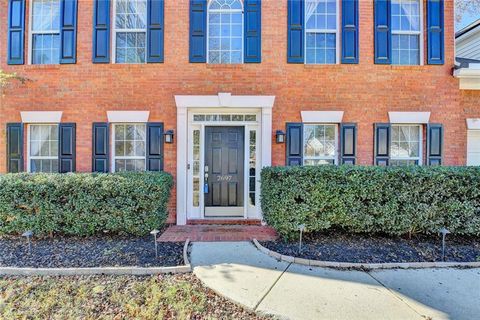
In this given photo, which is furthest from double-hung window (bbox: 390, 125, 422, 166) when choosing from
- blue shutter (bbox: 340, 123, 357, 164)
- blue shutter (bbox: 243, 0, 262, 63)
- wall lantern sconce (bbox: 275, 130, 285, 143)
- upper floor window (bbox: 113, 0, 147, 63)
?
upper floor window (bbox: 113, 0, 147, 63)

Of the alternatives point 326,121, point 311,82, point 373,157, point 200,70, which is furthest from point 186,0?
point 373,157

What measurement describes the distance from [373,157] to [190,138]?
422cm

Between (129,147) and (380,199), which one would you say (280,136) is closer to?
(380,199)

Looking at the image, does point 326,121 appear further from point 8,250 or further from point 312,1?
point 8,250

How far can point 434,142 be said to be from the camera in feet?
19.8

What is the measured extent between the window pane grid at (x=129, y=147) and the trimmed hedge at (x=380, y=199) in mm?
3376

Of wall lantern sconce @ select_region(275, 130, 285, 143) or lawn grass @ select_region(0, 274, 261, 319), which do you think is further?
wall lantern sconce @ select_region(275, 130, 285, 143)

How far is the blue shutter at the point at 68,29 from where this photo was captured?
6012 mm

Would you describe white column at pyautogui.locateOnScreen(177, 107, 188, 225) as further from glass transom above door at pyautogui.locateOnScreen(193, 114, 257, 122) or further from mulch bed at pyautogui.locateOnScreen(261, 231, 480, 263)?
mulch bed at pyautogui.locateOnScreen(261, 231, 480, 263)

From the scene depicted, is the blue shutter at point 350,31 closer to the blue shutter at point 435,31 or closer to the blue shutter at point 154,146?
the blue shutter at point 435,31

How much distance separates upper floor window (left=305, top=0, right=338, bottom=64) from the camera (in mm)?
6105

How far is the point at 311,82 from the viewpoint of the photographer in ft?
19.7

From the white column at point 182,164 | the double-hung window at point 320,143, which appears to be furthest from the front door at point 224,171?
the double-hung window at point 320,143

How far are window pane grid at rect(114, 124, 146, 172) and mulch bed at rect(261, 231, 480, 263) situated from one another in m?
3.47
